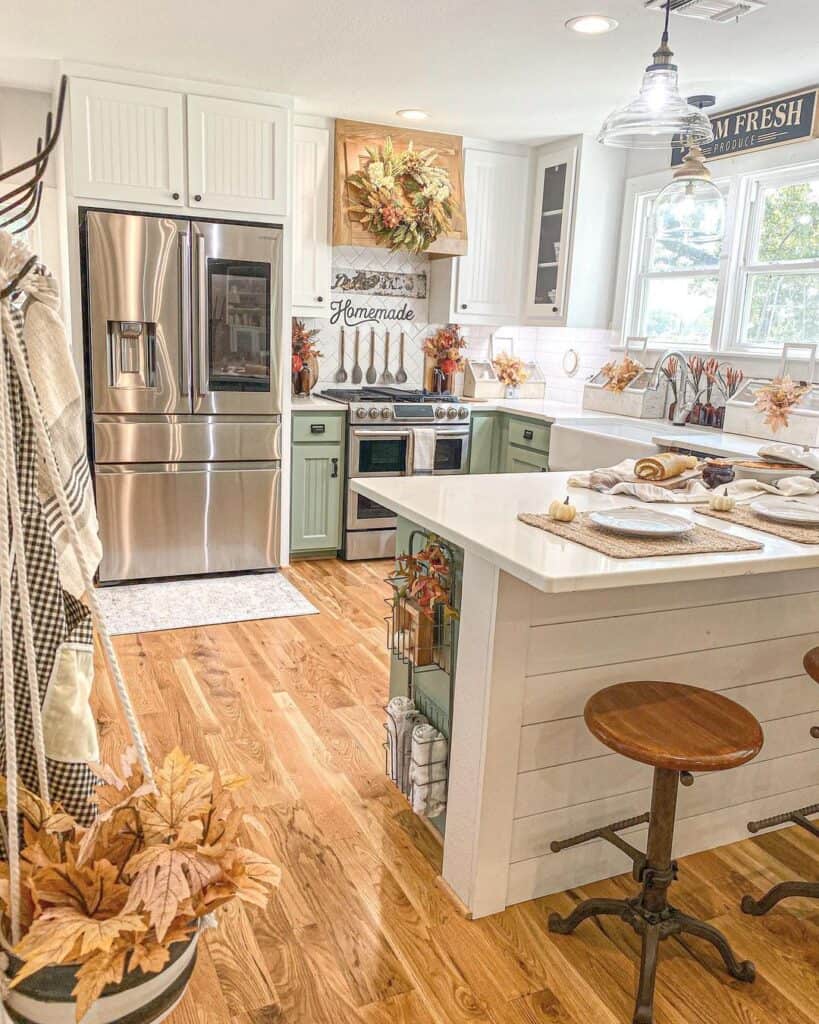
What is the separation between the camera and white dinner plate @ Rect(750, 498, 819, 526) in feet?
7.11

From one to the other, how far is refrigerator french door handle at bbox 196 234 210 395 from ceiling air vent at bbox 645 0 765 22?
2308 millimetres

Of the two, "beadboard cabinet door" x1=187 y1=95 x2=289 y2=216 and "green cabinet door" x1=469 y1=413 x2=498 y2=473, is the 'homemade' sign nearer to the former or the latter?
"green cabinet door" x1=469 y1=413 x2=498 y2=473

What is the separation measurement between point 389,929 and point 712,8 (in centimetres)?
304

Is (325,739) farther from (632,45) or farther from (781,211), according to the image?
(781,211)

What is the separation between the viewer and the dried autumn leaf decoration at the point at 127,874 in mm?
862

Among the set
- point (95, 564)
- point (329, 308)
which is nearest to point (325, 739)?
point (95, 564)

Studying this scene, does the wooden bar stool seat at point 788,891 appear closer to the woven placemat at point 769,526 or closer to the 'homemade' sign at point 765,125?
the woven placemat at point 769,526

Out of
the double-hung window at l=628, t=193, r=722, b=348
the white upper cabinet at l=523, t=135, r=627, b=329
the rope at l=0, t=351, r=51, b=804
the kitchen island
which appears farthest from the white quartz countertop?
the white upper cabinet at l=523, t=135, r=627, b=329

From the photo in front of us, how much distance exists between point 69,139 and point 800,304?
3616 mm

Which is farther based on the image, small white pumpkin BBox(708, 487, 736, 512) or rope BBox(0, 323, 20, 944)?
small white pumpkin BBox(708, 487, 736, 512)

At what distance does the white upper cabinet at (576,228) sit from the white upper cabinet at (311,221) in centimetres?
138

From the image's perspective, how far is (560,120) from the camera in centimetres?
461

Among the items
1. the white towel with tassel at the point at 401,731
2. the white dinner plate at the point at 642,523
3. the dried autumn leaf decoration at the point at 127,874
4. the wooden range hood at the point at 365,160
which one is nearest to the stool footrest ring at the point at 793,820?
the white dinner plate at the point at 642,523

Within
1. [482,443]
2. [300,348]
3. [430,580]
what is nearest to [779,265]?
[482,443]
